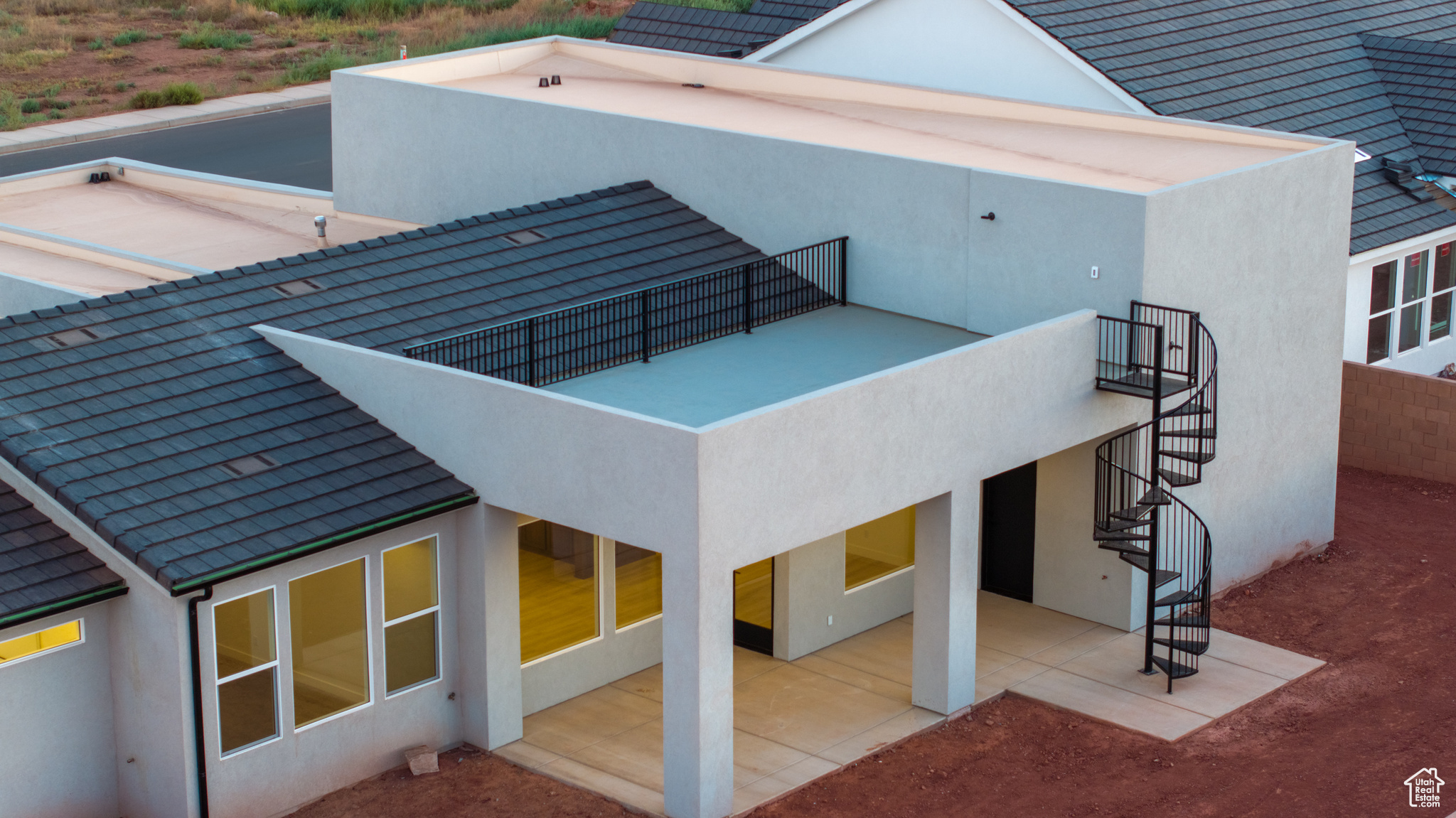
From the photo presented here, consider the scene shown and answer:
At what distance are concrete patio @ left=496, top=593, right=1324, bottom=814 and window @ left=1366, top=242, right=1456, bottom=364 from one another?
7929 millimetres

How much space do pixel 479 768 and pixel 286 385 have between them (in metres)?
3.99

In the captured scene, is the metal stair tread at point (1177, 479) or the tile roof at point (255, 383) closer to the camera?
the tile roof at point (255, 383)

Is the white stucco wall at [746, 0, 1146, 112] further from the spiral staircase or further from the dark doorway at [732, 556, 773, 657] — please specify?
the dark doorway at [732, 556, 773, 657]

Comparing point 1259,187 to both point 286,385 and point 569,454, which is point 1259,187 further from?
point 286,385

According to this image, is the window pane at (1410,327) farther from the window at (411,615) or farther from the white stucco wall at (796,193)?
the window at (411,615)

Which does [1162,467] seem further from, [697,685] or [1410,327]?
[1410,327]

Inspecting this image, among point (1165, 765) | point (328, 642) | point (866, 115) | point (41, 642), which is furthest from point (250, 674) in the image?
point (866, 115)

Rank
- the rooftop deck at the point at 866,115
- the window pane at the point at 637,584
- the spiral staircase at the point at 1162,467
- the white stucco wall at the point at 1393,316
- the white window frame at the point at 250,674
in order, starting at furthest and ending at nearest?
the white stucco wall at the point at 1393,316 → the rooftop deck at the point at 866,115 → the window pane at the point at 637,584 → the spiral staircase at the point at 1162,467 → the white window frame at the point at 250,674

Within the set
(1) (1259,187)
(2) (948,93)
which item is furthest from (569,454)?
(2) (948,93)

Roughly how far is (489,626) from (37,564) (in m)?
3.98

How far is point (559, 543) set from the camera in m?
17.5

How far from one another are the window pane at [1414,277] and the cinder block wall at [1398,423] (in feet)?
6.93

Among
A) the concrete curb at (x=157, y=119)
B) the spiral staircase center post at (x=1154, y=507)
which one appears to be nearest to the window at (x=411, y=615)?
the spiral staircase center post at (x=1154, y=507)

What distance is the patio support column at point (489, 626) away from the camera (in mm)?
16369
